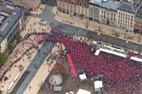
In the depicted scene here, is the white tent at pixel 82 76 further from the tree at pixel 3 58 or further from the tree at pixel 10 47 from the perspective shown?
the tree at pixel 10 47

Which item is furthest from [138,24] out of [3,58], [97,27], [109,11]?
[3,58]

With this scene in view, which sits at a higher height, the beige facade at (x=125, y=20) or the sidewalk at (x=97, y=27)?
the beige facade at (x=125, y=20)

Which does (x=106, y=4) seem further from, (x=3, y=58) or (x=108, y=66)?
(x=3, y=58)

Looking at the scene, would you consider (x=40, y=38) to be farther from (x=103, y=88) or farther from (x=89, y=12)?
(x=103, y=88)

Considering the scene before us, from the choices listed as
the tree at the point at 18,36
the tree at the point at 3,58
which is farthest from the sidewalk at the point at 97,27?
the tree at the point at 3,58

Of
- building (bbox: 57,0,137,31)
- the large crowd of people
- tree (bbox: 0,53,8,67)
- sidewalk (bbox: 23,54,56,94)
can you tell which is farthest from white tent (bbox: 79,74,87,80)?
building (bbox: 57,0,137,31)

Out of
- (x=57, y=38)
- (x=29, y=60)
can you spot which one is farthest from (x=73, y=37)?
(x=29, y=60)

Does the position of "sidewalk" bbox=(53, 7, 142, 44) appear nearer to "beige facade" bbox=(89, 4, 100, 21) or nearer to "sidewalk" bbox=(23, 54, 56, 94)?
"beige facade" bbox=(89, 4, 100, 21)
